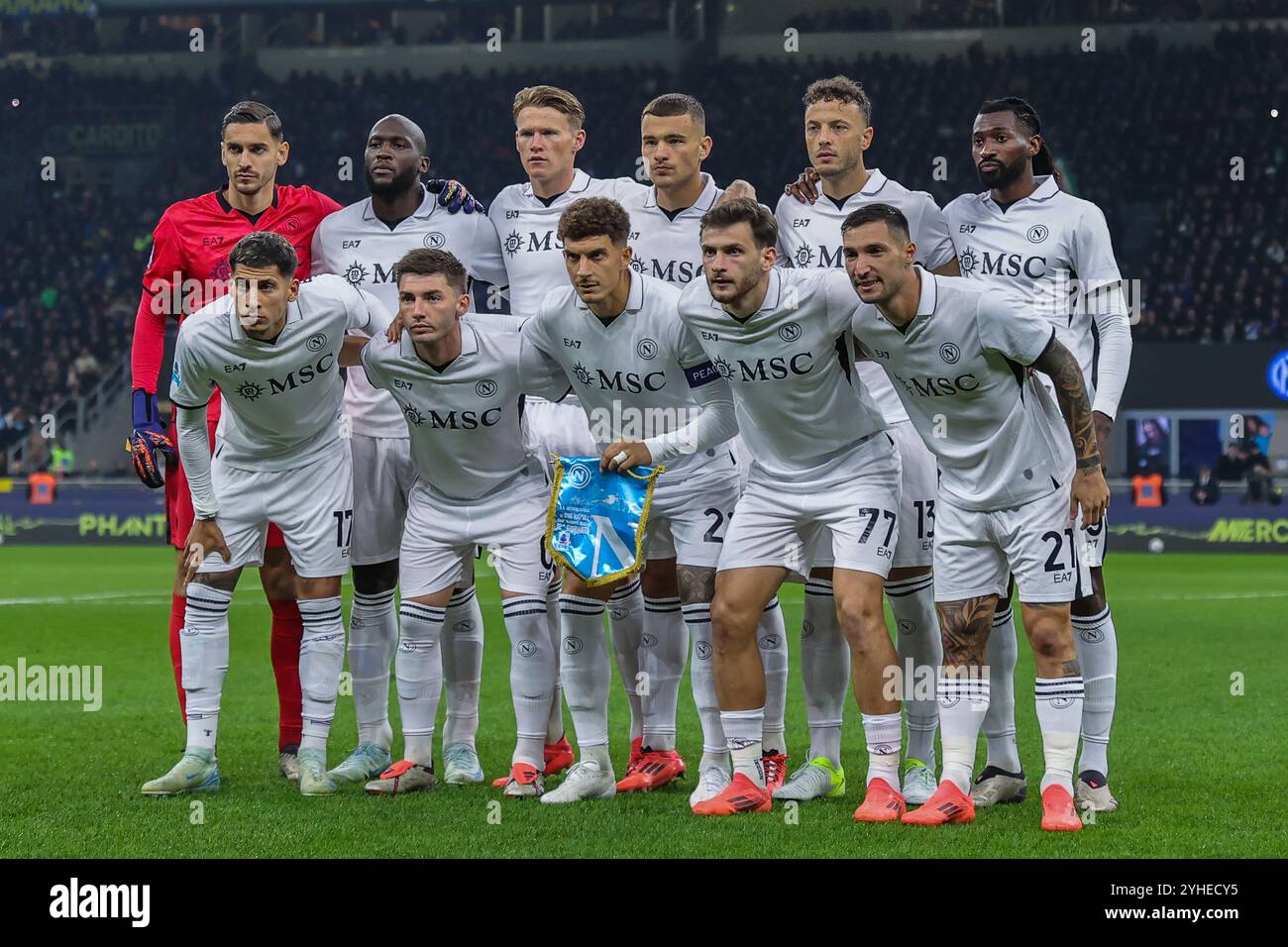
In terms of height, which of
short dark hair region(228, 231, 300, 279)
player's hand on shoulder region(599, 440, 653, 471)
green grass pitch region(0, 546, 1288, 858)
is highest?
short dark hair region(228, 231, 300, 279)

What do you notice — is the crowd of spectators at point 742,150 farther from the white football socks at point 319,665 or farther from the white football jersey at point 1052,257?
the white football socks at point 319,665

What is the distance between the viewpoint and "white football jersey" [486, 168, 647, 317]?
6359 millimetres

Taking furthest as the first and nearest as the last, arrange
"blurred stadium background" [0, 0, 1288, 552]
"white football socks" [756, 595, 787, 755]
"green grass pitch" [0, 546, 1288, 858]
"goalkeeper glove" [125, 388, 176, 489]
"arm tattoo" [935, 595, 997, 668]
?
"blurred stadium background" [0, 0, 1288, 552] < "goalkeeper glove" [125, 388, 176, 489] < "white football socks" [756, 595, 787, 755] < "arm tattoo" [935, 595, 997, 668] < "green grass pitch" [0, 546, 1288, 858]

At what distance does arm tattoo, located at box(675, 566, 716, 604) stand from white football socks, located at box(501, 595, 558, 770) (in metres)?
0.54

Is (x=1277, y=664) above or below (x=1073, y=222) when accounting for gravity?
below

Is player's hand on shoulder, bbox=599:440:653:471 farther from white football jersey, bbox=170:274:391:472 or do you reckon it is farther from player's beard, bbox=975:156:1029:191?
player's beard, bbox=975:156:1029:191

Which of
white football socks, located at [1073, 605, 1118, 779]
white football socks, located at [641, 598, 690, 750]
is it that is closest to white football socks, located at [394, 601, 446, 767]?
white football socks, located at [641, 598, 690, 750]

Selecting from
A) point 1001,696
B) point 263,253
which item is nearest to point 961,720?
point 1001,696

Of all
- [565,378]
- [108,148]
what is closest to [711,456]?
[565,378]

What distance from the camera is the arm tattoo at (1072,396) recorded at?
16.4 feet

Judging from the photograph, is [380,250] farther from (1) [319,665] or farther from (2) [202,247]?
(1) [319,665]

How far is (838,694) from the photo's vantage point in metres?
5.79

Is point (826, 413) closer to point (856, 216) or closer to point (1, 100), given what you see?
point (856, 216)

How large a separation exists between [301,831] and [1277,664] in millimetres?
7123
